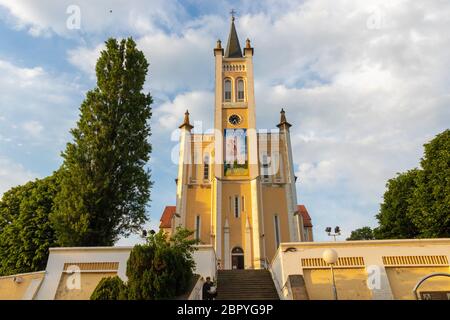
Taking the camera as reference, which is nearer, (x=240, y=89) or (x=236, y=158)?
(x=236, y=158)

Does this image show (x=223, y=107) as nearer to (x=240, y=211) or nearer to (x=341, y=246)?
(x=240, y=211)

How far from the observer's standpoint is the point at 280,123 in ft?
119

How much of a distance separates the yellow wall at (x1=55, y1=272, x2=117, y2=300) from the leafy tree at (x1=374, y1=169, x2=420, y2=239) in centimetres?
2147

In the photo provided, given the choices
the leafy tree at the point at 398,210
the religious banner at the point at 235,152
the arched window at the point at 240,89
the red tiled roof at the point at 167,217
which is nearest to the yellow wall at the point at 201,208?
the religious banner at the point at 235,152

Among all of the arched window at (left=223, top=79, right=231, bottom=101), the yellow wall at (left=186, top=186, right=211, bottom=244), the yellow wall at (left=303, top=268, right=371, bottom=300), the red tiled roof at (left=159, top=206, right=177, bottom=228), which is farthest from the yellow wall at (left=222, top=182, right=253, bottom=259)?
the yellow wall at (left=303, top=268, right=371, bottom=300)

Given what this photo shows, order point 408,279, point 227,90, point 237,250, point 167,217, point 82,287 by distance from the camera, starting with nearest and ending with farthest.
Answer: point 408,279
point 82,287
point 237,250
point 227,90
point 167,217

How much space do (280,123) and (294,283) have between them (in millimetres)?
24103

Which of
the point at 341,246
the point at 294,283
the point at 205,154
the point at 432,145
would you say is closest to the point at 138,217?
the point at 294,283

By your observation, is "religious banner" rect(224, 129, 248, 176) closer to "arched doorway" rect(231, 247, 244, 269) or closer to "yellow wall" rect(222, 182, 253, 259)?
"yellow wall" rect(222, 182, 253, 259)

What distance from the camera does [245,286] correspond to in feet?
58.3

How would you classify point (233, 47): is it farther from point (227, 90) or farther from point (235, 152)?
point (235, 152)

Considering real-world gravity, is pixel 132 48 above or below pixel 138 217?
above

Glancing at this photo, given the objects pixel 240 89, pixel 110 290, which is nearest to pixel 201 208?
pixel 240 89

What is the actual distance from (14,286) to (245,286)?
1112cm
